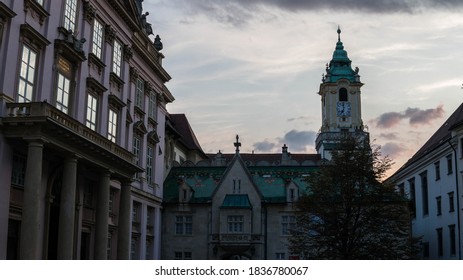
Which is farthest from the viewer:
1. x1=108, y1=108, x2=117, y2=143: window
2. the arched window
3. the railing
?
the arched window

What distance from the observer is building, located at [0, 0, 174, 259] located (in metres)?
25.7

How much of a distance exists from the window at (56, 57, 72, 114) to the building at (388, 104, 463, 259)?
1033 inches

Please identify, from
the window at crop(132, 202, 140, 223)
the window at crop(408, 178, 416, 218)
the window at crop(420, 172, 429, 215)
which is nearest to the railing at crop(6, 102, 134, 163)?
the window at crop(132, 202, 140, 223)

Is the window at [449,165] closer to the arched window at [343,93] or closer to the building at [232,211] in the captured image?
the building at [232,211]

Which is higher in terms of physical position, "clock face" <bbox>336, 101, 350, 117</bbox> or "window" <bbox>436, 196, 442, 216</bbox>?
"clock face" <bbox>336, 101, 350, 117</bbox>

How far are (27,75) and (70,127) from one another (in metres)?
3.22

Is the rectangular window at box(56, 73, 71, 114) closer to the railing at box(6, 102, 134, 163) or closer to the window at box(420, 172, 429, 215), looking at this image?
the railing at box(6, 102, 134, 163)

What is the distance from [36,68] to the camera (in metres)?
28.9

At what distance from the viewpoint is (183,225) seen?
54219 millimetres

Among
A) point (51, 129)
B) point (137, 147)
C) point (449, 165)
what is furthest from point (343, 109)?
point (51, 129)

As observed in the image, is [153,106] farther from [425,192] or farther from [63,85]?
[425,192]
